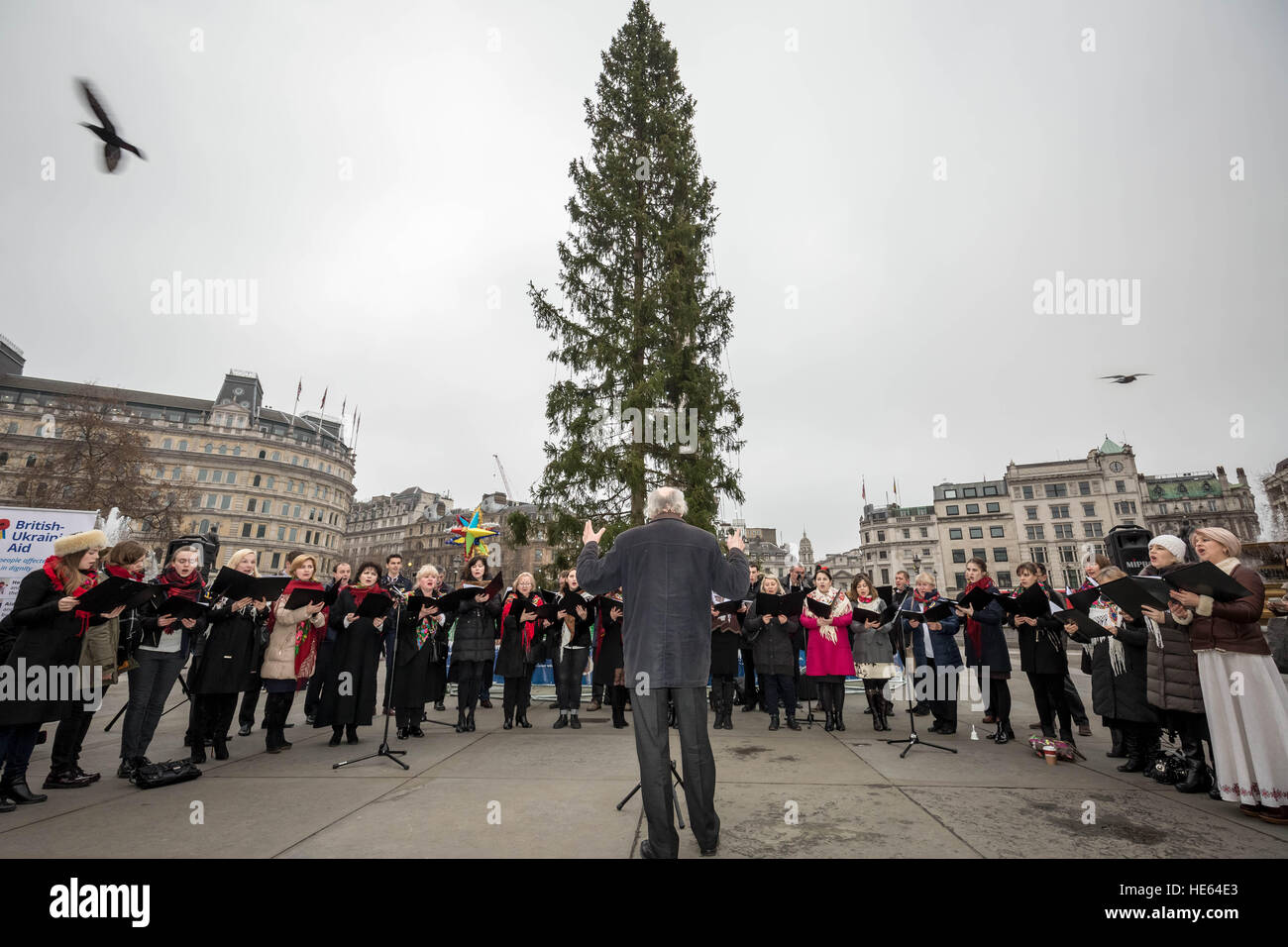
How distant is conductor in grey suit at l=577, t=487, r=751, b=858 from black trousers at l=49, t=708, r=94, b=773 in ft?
18.7

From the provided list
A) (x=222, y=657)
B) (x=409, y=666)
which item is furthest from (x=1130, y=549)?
(x=222, y=657)

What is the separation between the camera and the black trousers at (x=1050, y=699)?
6762 millimetres

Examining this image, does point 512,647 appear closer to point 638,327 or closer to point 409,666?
point 409,666

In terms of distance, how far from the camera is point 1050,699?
6.93 m

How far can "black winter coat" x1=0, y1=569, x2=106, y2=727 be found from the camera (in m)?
4.70

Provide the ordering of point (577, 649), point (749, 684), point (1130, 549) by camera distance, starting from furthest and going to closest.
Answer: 1. point (1130, 549)
2. point (749, 684)
3. point (577, 649)

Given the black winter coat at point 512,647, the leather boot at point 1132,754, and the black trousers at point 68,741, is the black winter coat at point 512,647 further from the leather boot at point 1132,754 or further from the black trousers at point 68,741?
the leather boot at point 1132,754

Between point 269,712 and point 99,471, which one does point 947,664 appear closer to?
point 269,712

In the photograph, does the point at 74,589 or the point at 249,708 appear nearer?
the point at 74,589

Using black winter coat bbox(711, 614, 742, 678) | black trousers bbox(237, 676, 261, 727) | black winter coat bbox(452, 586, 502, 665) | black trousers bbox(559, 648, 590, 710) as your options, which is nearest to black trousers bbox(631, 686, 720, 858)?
black winter coat bbox(711, 614, 742, 678)

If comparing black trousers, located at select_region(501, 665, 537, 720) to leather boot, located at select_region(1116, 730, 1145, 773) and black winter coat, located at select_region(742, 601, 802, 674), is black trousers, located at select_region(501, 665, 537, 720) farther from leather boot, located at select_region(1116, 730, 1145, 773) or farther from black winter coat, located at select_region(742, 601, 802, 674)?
leather boot, located at select_region(1116, 730, 1145, 773)

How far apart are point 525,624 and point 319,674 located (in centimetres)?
308
